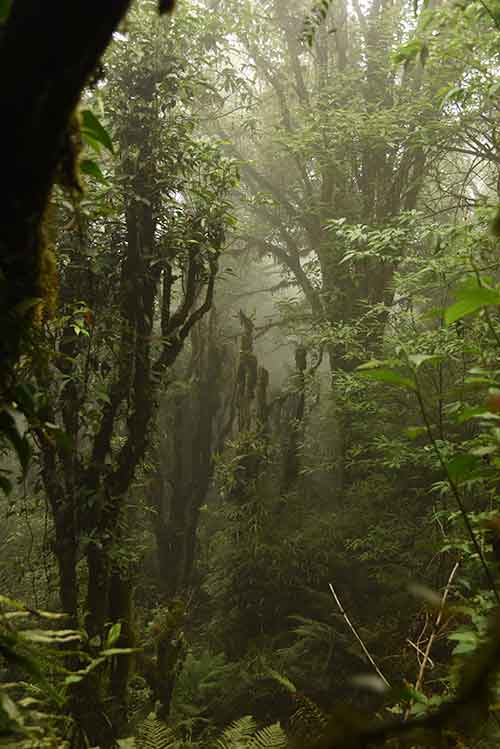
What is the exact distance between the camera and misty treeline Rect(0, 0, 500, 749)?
0.97m

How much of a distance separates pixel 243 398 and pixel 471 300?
6494mm

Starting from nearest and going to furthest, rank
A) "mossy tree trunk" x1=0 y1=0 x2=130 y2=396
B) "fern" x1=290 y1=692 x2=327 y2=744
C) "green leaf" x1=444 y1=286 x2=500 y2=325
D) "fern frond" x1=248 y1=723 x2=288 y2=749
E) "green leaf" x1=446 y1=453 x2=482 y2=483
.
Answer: "mossy tree trunk" x1=0 y1=0 x2=130 y2=396 < "green leaf" x1=444 y1=286 x2=500 y2=325 < "green leaf" x1=446 y1=453 x2=482 y2=483 < "fern" x1=290 y1=692 x2=327 y2=744 < "fern frond" x1=248 y1=723 x2=288 y2=749

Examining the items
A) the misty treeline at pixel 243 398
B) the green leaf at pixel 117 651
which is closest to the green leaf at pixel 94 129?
the misty treeline at pixel 243 398

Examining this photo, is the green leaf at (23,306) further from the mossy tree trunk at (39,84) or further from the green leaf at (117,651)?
the green leaf at (117,651)

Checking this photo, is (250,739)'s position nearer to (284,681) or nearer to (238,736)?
(238,736)

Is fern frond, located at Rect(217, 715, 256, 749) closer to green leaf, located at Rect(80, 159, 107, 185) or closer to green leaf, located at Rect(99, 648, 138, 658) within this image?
green leaf, located at Rect(99, 648, 138, 658)

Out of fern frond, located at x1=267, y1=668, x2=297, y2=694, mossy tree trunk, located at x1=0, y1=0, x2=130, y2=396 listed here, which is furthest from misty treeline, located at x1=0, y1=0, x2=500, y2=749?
fern frond, located at x1=267, y1=668, x2=297, y2=694

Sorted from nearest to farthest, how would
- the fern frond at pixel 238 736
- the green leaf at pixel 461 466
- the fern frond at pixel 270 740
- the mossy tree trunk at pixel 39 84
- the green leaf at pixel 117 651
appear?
the mossy tree trunk at pixel 39 84 < the green leaf at pixel 461 466 < the green leaf at pixel 117 651 < the fern frond at pixel 270 740 < the fern frond at pixel 238 736

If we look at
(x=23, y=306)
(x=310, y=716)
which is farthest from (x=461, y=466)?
(x=310, y=716)

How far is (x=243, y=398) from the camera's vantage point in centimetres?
741

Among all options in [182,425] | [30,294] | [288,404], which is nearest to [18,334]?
[30,294]

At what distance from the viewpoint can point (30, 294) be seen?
38.4 inches

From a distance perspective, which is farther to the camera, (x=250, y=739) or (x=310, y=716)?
(x=250, y=739)

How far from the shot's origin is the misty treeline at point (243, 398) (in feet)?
3.18
